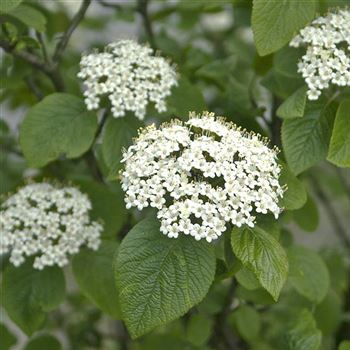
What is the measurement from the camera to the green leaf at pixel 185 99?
1496 millimetres

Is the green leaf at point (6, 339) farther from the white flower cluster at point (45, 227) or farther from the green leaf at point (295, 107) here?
the green leaf at point (295, 107)

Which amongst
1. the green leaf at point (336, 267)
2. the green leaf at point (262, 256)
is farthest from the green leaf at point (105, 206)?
the green leaf at point (336, 267)

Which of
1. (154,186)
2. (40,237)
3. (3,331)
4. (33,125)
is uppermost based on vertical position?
(154,186)

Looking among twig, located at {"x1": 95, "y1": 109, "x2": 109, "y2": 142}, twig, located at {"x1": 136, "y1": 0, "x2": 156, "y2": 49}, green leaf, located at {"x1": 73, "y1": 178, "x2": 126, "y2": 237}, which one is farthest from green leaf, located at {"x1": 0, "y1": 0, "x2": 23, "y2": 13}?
twig, located at {"x1": 136, "y1": 0, "x2": 156, "y2": 49}

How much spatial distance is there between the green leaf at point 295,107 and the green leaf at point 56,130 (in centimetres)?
37

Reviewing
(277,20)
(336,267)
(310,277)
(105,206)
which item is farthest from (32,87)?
(336,267)

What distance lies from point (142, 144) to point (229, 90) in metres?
0.58

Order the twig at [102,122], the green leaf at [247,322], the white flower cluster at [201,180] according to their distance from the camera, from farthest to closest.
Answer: the green leaf at [247,322] → the twig at [102,122] → the white flower cluster at [201,180]

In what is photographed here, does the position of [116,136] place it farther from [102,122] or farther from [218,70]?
[218,70]

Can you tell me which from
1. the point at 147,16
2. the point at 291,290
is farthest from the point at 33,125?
the point at 291,290

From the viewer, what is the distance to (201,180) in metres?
1.12

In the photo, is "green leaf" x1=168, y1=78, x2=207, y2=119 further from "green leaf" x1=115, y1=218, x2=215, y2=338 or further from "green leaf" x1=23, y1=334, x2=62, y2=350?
"green leaf" x1=23, y1=334, x2=62, y2=350

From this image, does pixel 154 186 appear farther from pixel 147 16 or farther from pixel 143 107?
pixel 147 16

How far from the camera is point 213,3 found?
1497mm
